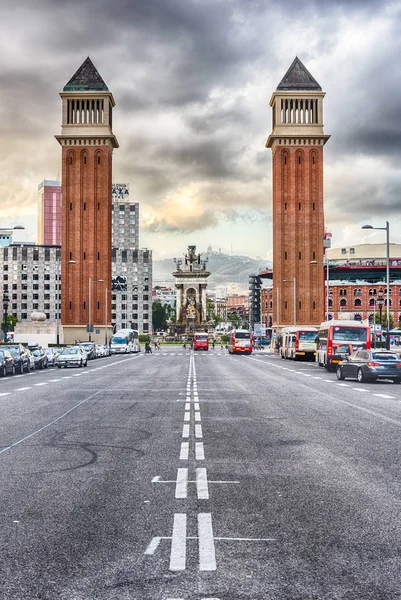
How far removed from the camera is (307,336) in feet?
195

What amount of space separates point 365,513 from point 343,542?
1.08m

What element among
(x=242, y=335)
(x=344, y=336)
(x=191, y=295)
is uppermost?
(x=191, y=295)

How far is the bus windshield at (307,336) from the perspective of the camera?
5941 centimetres

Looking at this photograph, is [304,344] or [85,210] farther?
[85,210]

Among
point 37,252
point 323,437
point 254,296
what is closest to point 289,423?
point 323,437

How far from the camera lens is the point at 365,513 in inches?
269

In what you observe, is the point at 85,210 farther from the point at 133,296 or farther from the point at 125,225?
the point at 125,225

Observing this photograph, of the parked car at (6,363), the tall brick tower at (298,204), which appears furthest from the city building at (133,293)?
the parked car at (6,363)

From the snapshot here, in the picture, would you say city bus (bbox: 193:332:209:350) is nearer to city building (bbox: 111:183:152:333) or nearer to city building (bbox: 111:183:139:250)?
city building (bbox: 111:183:152:333)

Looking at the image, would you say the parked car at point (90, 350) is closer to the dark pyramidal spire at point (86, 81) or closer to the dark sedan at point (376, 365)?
the dark sedan at point (376, 365)

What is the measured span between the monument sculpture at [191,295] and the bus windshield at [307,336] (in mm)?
80415

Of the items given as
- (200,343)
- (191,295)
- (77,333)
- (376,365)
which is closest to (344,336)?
(376,365)

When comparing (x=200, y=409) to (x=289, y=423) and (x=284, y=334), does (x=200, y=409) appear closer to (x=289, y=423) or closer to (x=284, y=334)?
(x=289, y=423)

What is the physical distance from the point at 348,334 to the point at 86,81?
7601 cm
